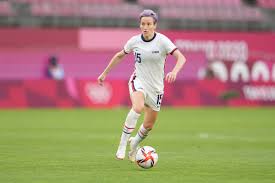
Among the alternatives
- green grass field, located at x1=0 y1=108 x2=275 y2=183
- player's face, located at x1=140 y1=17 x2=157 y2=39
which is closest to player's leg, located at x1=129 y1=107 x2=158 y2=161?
green grass field, located at x1=0 y1=108 x2=275 y2=183

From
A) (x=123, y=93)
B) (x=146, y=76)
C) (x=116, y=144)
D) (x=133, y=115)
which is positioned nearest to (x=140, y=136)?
(x=133, y=115)

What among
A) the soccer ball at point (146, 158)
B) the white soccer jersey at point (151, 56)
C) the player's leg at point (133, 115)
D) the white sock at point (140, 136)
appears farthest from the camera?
the white sock at point (140, 136)

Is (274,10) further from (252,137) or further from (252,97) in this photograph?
(252,137)

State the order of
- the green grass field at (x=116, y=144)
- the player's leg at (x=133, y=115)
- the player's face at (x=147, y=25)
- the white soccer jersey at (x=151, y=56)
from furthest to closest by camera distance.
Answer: the white soccer jersey at (x=151, y=56) < the player's leg at (x=133, y=115) < the player's face at (x=147, y=25) < the green grass field at (x=116, y=144)

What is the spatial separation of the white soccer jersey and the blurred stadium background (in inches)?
52.2

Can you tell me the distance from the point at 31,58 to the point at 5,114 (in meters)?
5.85

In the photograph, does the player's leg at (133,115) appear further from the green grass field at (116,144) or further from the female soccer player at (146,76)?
the green grass field at (116,144)

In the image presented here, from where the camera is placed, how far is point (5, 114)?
25797mm

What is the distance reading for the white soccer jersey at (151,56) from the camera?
12.9 m

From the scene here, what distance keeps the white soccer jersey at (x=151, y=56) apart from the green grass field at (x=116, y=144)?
4.31 feet

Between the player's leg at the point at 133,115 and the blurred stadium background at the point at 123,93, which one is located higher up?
the player's leg at the point at 133,115

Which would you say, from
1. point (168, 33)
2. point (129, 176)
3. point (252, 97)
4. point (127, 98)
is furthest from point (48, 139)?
point (168, 33)

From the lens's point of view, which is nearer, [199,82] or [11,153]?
[11,153]

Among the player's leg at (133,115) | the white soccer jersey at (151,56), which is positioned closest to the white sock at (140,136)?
the player's leg at (133,115)
